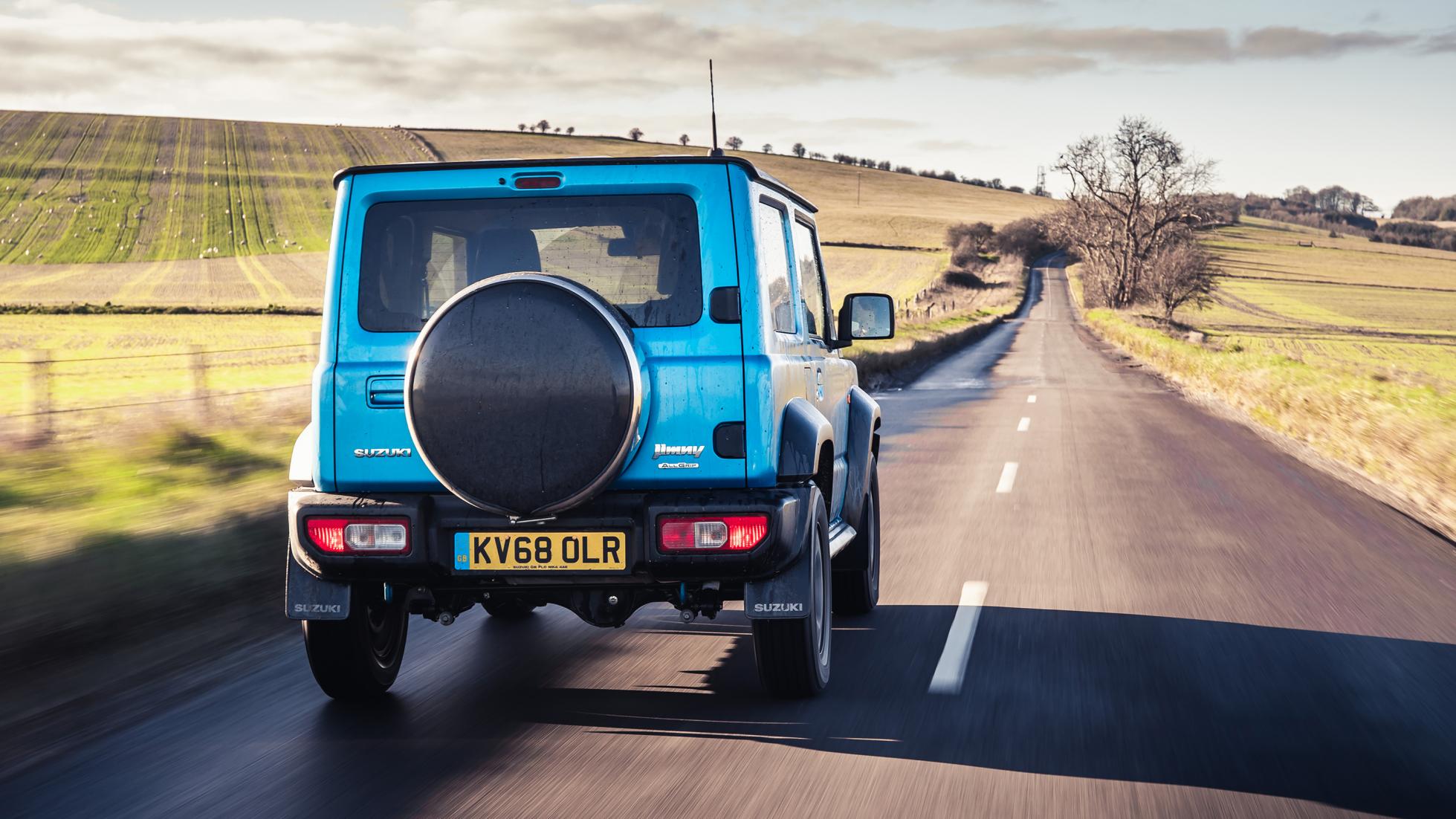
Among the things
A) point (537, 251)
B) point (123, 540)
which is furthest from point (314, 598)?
point (123, 540)

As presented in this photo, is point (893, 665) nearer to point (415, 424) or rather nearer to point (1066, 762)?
point (1066, 762)

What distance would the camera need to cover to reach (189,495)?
7.93 meters

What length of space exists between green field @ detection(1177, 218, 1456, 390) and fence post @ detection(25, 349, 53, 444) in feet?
44.7

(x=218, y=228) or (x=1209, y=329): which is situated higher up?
(x=218, y=228)

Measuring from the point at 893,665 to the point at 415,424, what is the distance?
2393 mm

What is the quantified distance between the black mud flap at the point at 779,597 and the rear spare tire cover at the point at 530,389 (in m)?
0.72

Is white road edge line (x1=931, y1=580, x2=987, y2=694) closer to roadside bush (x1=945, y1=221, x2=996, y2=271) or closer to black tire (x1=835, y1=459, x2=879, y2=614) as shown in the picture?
black tire (x1=835, y1=459, x2=879, y2=614)

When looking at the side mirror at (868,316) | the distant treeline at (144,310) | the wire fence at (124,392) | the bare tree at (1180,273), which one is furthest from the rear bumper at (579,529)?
the bare tree at (1180,273)

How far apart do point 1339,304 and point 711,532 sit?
287 ft

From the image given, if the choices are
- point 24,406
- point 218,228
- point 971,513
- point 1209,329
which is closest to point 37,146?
point 218,228

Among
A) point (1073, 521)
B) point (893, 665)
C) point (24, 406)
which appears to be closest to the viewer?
point (893, 665)

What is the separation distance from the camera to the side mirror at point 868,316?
666 cm

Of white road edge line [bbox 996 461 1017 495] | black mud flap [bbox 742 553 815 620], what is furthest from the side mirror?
white road edge line [bbox 996 461 1017 495]

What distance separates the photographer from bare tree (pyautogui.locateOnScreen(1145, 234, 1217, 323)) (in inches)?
2534
